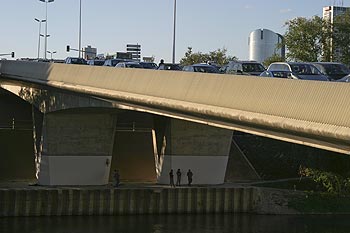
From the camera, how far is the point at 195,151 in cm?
4372

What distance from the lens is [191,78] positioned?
24.4m

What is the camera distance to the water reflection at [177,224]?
35094mm

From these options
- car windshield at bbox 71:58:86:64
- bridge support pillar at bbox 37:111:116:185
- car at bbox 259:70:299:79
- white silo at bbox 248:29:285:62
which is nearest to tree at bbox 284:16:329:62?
car windshield at bbox 71:58:86:64

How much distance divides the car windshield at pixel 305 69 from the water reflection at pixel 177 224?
8.04 m

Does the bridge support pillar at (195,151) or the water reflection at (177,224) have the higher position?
the bridge support pillar at (195,151)

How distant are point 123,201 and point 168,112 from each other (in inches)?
551

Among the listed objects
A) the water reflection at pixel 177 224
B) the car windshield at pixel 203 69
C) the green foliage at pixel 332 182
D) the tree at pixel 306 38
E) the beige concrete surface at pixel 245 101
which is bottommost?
the water reflection at pixel 177 224

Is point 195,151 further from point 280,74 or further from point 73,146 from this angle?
point 280,74

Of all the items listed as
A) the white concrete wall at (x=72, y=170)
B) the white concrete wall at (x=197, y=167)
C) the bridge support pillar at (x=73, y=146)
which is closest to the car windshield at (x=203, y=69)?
the white concrete wall at (x=197, y=167)

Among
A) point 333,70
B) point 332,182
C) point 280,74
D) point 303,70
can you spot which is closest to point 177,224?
point 303,70

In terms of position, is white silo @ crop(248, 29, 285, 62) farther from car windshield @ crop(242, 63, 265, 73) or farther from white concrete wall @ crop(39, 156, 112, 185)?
white concrete wall @ crop(39, 156, 112, 185)

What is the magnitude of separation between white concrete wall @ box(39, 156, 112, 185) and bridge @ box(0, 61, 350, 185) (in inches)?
2.3

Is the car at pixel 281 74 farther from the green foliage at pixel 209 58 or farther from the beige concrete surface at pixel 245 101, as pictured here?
the green foliage at pixel 209 58

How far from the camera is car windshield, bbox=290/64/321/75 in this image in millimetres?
32037
